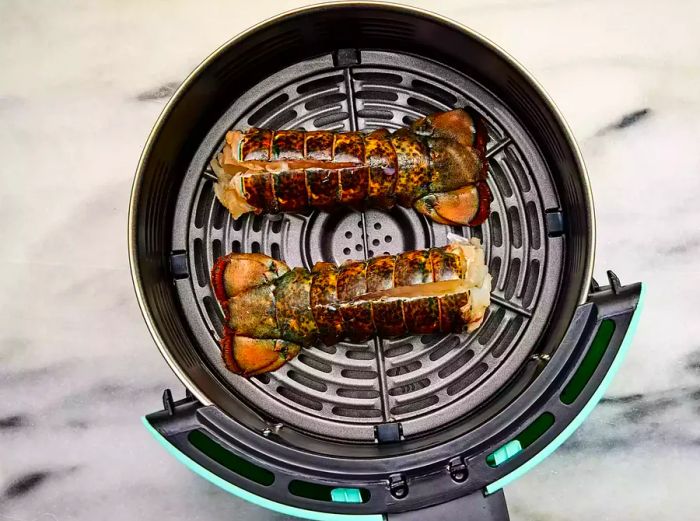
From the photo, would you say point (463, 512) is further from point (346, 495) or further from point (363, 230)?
point (363, 230)

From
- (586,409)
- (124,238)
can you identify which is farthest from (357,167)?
(586,409)

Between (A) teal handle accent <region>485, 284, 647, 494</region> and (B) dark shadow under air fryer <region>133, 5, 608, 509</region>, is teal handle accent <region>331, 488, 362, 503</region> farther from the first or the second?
(A) teal handle accent <region>485, 284, 647, 494</region>

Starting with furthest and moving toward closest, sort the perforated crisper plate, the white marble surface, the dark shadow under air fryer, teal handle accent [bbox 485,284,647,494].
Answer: the white marble surface < the perforated crisper plate < the dark shadow under air fryer < teal handle accent [bbox 485,284,647,494]

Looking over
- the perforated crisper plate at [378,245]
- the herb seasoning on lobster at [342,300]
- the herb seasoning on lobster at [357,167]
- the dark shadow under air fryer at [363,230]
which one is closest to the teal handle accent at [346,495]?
the dark shadow under air fryer at [363,230]

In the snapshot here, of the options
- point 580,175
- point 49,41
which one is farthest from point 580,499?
point 49,41

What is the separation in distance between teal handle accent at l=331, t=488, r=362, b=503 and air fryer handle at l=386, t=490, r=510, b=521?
8 centimetres

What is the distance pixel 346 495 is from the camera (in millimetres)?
1410

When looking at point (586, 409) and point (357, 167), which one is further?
point (357, 167)

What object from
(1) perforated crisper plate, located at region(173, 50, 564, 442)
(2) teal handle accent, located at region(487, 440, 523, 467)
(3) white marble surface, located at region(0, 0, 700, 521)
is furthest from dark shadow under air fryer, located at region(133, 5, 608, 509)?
(3) white marble surface, located at region(0, 0, 700, 521)

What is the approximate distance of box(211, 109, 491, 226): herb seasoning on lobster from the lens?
171 cm

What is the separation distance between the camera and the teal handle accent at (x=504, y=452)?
1404 mm

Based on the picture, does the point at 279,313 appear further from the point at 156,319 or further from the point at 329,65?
the point at 329,65

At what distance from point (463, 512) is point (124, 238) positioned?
1278mm

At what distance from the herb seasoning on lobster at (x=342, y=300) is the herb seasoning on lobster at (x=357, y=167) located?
5.8 inches
